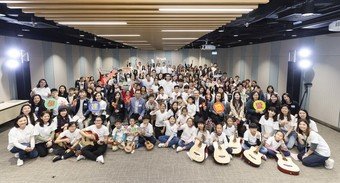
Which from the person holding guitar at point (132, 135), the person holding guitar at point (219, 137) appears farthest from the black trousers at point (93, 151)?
the person holding guitar at point (219, 137)

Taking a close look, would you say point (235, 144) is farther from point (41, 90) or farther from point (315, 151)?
point (41, 90)

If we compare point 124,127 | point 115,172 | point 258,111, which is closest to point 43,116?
point 124,127

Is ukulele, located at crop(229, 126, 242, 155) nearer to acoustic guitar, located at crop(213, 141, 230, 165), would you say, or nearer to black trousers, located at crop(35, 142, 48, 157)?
acoustic guitar, located at crop(213, 141, 230, 165)

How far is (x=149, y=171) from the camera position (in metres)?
4.91

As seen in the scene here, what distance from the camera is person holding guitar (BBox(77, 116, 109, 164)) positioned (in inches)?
214

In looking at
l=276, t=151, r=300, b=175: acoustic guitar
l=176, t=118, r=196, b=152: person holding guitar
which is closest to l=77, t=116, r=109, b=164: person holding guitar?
l=176, t=118, r=196, b=152: person holding guitar

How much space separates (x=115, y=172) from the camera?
192 inches

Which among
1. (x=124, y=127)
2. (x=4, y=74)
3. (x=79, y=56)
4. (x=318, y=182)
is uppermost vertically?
(x=79, y=56)

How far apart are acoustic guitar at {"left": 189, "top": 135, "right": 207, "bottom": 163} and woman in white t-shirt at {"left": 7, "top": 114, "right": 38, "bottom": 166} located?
3.51 meters

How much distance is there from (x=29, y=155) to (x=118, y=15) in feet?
12.0

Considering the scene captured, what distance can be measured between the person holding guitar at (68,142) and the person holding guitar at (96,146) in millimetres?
234

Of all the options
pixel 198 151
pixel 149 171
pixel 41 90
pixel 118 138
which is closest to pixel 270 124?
pixel 198 151

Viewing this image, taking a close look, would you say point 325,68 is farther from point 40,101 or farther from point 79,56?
point 79,56

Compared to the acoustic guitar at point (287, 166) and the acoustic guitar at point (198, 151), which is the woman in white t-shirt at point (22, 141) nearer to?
the acoustic guitar at point (198, 151)
